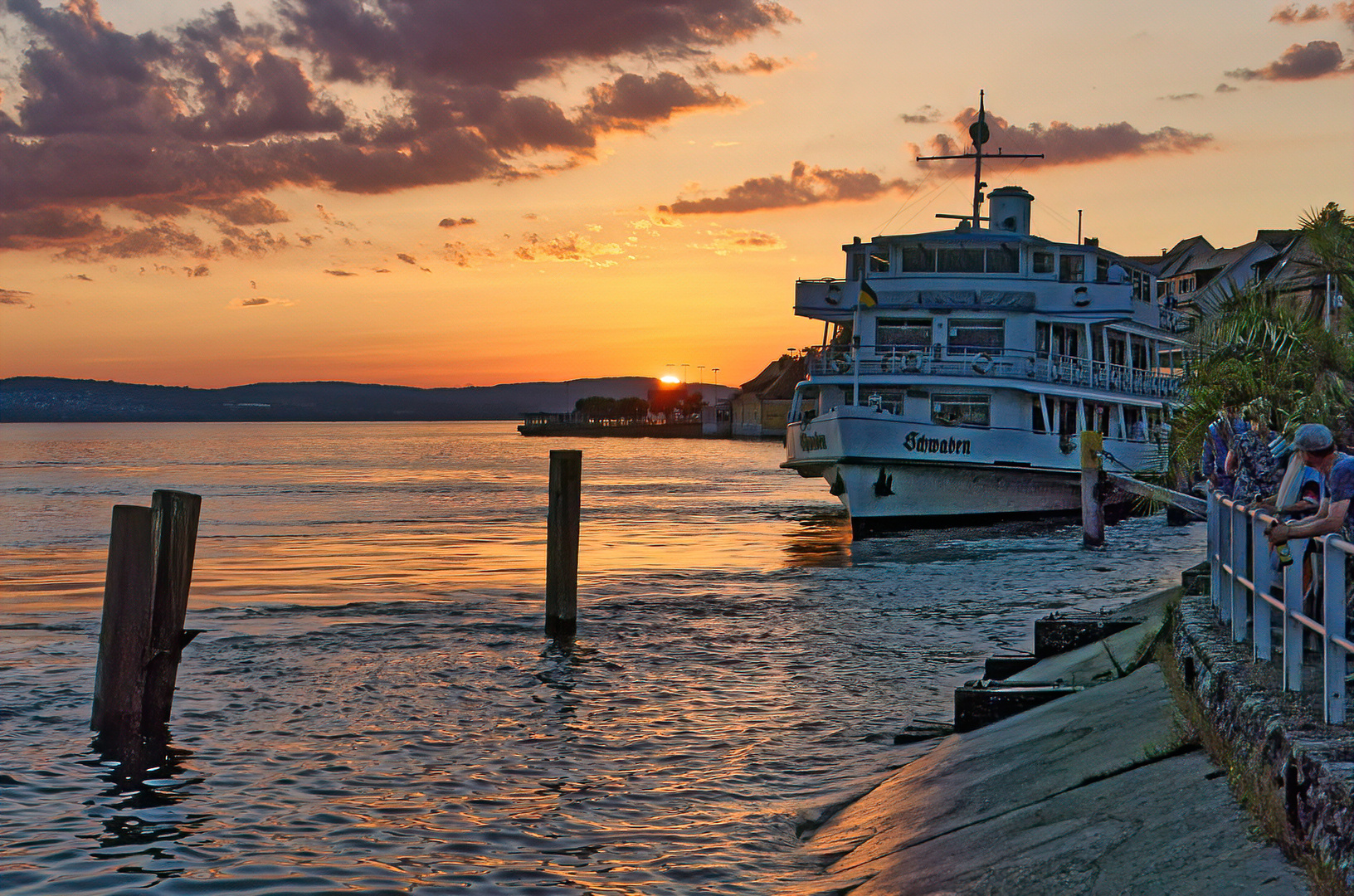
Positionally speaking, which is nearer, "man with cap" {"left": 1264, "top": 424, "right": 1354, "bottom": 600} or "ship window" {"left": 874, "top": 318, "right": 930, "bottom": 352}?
"man with cap" {"left": 1264, "top": 424, "right": 1354, "bottom": 600}

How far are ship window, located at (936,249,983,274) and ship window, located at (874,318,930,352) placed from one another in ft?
5.31

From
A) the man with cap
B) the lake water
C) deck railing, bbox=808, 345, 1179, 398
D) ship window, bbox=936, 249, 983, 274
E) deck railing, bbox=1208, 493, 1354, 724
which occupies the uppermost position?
ship window, bbox=936, 249, 983, 274

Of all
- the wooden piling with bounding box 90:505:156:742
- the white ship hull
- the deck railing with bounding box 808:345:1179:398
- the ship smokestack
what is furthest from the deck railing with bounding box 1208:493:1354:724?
the ship smokestack

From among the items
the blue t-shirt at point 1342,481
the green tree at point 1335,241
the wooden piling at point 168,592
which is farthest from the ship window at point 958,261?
the blue t-shirt at point 1342,481

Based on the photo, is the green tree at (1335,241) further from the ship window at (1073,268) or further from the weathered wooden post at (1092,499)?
the ship window at (1073,268)

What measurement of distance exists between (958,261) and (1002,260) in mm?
1269

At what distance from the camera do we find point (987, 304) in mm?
33062

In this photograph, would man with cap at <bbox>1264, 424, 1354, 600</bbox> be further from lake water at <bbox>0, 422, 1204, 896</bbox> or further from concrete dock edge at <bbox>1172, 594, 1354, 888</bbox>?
lake water at <bbox>0, 422, 1204, 896</bbox>

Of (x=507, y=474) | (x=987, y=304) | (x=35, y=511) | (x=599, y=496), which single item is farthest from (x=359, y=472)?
(x=987, y=304)

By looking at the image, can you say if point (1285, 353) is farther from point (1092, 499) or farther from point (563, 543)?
point (1092, 499)

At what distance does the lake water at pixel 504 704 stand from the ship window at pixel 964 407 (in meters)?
3.03

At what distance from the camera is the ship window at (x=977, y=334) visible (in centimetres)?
3325

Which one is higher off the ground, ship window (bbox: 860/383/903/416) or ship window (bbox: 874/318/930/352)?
→ ship window (bbox: 874/318/930/352)

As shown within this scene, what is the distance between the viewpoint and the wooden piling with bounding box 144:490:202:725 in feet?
30.9
